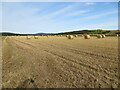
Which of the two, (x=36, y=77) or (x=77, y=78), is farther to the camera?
(x=36, y=77)

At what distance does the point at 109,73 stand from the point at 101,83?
105 cm

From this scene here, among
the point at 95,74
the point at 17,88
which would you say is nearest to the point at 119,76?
the point at 95,74

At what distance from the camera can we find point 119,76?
15.2ft

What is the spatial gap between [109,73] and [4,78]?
4.74 m

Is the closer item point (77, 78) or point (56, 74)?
point (77, 78)

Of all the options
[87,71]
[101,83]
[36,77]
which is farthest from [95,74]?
[36,77]

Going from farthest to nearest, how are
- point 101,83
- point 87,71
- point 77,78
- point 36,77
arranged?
point 87,71
point 36,77
point 77,78
point 101,83

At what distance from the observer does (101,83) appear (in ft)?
13.6

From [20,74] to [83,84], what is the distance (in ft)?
9.98

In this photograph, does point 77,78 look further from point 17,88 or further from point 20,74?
point 20,74

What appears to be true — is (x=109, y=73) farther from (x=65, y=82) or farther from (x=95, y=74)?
(x=65, y=82)

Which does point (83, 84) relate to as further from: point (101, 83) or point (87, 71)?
point (87, 71)

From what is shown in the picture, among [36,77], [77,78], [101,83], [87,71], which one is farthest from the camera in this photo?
[87,71]

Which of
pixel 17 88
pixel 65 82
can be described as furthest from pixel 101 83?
pixel 17 88
